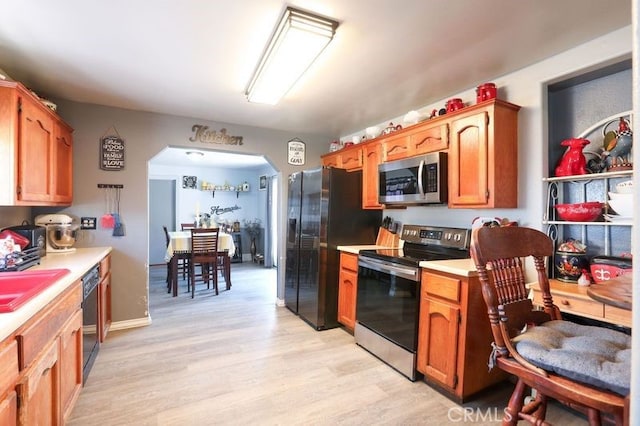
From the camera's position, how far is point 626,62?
1789 mm

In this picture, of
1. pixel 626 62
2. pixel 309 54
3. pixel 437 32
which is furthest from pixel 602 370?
pixel 309 54

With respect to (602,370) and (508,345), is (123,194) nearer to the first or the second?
(508,345)

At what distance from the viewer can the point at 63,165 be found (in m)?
2.70

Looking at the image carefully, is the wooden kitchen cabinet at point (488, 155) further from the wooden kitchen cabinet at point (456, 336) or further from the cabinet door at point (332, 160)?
the cabinet door at point (332, 160)

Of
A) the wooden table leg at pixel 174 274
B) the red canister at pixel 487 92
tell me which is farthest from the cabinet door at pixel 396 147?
the wooden table leg at pixel 174 274

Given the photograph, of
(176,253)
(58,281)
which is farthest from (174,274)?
(58,281)

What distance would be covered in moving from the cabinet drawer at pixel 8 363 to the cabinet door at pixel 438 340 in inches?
82.7

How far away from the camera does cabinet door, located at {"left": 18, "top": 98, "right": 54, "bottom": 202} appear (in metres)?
1.93

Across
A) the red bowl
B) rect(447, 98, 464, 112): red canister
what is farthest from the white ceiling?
the red bowl

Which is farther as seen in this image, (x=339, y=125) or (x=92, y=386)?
(x=339, y=125)

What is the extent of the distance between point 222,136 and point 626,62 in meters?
3.44

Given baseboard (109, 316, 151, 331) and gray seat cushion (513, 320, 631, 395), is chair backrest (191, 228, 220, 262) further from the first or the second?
gray seat cushion (513, 320, 631, 395)

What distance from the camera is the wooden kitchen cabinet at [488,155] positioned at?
2098 millimetres

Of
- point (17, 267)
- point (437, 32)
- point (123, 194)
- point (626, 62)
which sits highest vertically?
point (437, 32)
